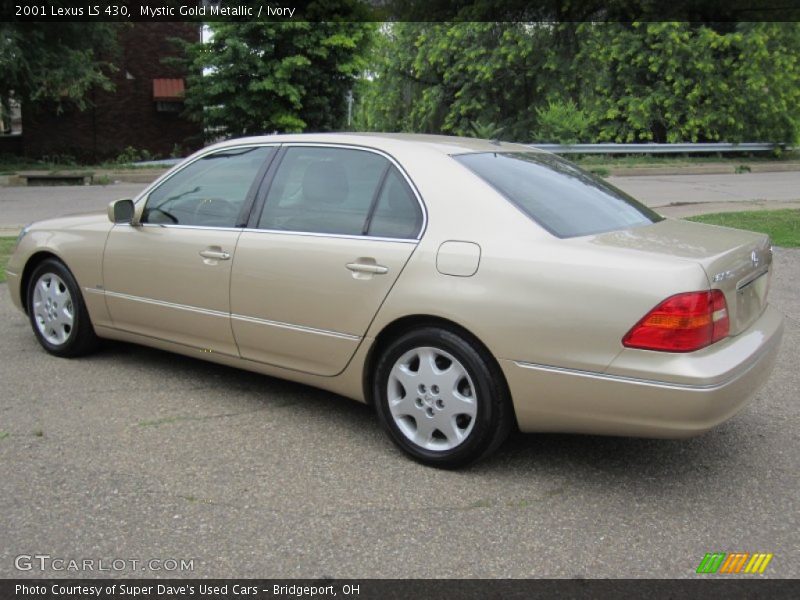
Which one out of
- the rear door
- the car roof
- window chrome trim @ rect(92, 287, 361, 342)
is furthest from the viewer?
the car roof

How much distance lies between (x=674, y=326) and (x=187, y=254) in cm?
269

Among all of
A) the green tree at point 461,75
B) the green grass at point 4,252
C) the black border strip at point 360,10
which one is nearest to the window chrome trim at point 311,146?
the green grass at point 4,252

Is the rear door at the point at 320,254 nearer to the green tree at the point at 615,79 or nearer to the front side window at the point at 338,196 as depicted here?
the front side window at the point at 338,196

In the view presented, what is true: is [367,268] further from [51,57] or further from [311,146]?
[51,57]

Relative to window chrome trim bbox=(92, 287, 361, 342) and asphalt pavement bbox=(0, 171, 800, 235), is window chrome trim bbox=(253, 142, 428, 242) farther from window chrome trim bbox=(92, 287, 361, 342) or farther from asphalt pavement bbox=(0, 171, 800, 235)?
asphalt pavement bbox=(0, 171, 800, 235)

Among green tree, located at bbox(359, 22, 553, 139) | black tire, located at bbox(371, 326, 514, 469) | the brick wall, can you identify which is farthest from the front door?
green tree, located at bbox(359, 22, 553, 139)

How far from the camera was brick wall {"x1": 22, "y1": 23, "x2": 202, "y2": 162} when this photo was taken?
2461 cm

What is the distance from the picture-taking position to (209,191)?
477 centimetres

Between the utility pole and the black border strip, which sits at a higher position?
the black border strip

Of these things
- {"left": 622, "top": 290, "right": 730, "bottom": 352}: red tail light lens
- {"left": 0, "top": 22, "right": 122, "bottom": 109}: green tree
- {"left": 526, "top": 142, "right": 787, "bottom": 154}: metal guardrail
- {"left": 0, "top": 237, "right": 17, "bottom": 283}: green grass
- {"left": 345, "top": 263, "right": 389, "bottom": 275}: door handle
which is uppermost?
{"left": 0, "top": 22, "right": 122, "bottom": 109}: green tree

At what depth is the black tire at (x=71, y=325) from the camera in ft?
17.3

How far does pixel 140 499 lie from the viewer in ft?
11.3

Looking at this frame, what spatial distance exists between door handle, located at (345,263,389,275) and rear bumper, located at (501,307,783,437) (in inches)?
29.7
